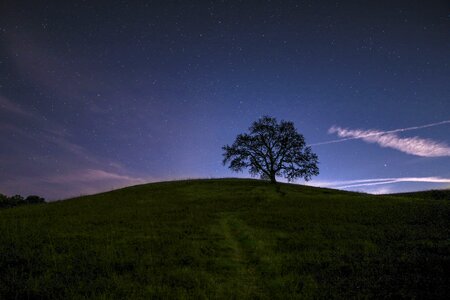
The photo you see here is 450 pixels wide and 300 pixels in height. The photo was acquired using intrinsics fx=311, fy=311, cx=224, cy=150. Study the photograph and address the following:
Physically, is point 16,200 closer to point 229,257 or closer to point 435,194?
point 229,257

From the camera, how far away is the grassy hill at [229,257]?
34.1 feet

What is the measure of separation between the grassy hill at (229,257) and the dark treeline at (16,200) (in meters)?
29.4

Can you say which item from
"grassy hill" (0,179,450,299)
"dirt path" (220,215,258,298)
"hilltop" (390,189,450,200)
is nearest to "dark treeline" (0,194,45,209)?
"grassy hill" (0,179,450,299)

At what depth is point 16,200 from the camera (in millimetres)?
50438

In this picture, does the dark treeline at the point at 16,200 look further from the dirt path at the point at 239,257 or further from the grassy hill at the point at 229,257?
the dirt path at the point at 239,257

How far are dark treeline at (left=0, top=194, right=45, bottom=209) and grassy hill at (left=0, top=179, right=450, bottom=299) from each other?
2942 centimetres

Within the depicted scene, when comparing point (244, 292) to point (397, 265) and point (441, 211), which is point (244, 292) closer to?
point (397, 265)

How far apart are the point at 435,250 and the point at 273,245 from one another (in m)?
7.73

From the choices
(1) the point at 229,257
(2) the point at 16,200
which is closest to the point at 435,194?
(1) the point at 229,257

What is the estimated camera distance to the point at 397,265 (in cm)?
1291

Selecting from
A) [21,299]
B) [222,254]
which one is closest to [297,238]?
[222,254]

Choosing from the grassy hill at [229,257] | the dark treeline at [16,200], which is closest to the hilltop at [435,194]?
the grassy hill at [229,257]

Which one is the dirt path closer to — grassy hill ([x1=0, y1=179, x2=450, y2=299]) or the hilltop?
grassy hill ([x1=0, y1=179, x2=450, y2=299])

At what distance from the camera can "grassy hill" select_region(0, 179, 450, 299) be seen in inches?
409
